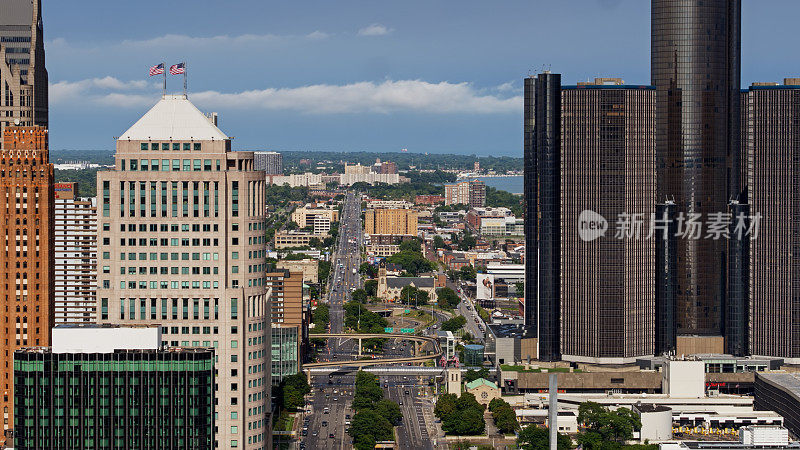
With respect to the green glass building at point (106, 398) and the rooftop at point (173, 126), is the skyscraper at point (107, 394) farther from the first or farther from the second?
the rooftop at point (173, 126)

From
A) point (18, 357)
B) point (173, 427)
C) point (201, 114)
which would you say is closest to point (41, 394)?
point (18, 357)

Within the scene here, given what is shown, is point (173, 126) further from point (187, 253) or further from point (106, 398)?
point (106, 398)

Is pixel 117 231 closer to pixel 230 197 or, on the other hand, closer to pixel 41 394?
pixel 230 197

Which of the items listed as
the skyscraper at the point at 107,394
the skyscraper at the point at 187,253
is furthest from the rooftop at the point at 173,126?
the skyscraper at the point at 107,394

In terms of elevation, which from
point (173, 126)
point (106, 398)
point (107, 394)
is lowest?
point (106, 398)

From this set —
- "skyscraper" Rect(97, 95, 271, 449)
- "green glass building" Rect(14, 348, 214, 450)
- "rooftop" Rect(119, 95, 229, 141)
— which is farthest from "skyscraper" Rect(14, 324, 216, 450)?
"rooftop" Rect(119, 95, 229, 141)

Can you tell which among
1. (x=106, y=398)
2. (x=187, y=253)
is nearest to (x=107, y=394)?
(x=106, y=398)
